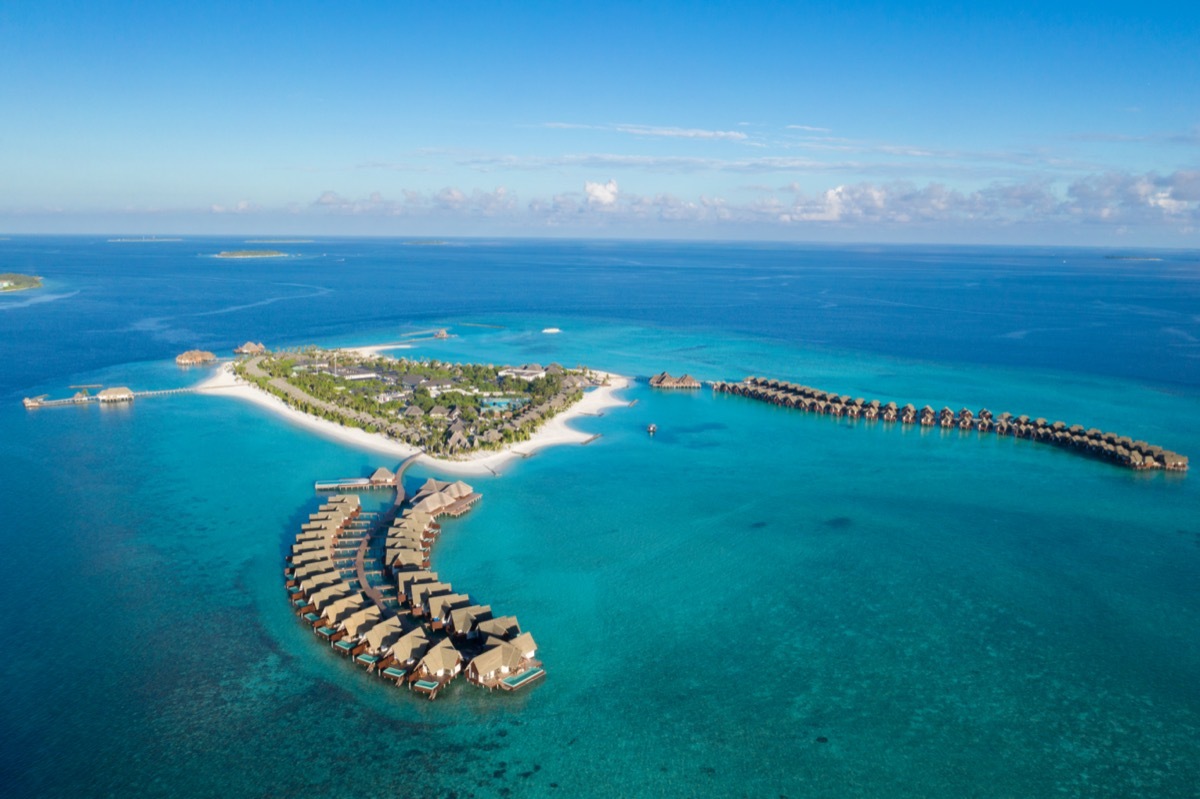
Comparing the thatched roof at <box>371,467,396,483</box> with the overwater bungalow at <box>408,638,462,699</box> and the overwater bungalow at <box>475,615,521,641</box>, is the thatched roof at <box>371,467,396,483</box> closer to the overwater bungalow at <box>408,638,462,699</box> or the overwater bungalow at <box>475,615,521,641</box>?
the overwater bungalow at <box>475,615,521,641</box>

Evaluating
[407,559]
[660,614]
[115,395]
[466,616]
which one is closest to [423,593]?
[466,616]

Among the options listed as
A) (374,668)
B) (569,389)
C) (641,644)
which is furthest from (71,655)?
(569,389)

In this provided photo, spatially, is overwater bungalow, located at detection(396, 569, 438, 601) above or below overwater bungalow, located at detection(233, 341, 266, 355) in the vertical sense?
below

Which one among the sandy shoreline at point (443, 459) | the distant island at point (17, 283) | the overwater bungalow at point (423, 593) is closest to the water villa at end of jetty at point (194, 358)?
the sandy shoreline at point (443, 459)

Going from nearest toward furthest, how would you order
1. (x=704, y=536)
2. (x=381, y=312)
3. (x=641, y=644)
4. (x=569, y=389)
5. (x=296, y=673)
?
1. (x=296, y=673)
2. (x=641, y=644)
3. (x=704, y=536)
4. (x=569, y=389)
5. (x=381, y=312)

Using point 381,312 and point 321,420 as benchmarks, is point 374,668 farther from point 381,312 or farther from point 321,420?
point 381,312

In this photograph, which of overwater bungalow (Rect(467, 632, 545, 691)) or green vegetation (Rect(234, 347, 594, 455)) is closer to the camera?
overwater bungalow (Rect(467, 632, 545, 691))

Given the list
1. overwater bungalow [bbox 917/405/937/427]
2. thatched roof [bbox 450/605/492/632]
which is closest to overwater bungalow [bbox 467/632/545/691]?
thatched roof [bbox 450/605/492/632]
